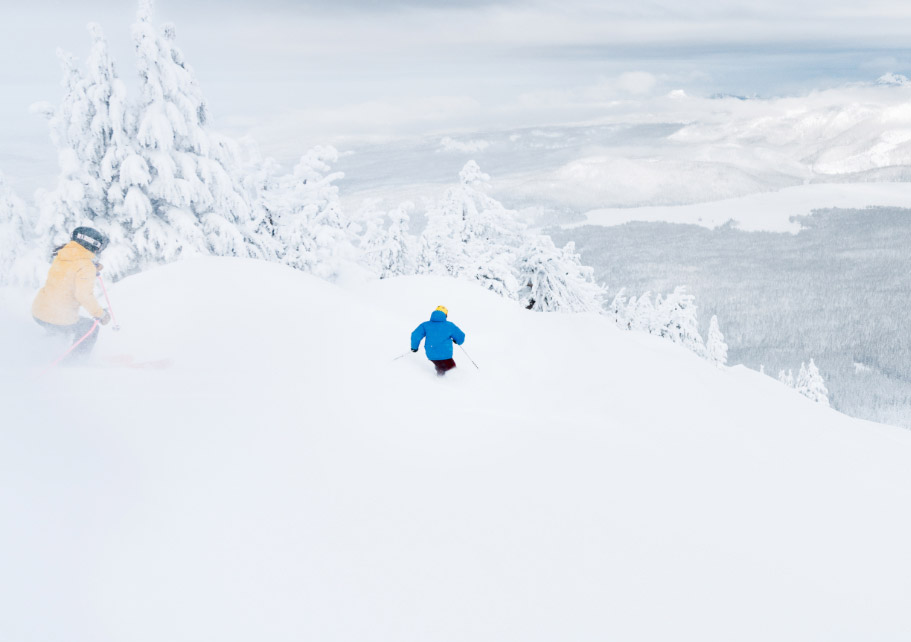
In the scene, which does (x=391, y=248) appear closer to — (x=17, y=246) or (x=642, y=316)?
(x=17, y=246)

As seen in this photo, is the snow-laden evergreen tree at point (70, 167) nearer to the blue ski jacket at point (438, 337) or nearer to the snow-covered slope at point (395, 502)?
the snow-covered slope at point (395, 502)

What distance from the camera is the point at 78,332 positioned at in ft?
24.4

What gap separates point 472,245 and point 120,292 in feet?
57.8

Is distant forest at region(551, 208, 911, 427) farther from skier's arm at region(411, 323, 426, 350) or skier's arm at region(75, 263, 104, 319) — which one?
skier's arm at region(75, 263, 104, 319)

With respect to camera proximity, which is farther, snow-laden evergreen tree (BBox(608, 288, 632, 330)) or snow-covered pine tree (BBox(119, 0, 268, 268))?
snow-laden evergreen tree (BBox(608, 288, 632, 330))

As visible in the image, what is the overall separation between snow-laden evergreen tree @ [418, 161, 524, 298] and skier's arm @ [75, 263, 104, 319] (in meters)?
17.9

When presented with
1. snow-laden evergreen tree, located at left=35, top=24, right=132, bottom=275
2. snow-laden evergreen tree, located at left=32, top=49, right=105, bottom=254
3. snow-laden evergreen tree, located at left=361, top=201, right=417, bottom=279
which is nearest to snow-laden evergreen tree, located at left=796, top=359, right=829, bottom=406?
snow-laden evergreen tree, located at left=361, top=201, right=417, bottom=279

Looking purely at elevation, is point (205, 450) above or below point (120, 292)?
below

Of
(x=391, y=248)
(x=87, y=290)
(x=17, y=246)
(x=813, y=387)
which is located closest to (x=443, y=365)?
(x=87, y=290)

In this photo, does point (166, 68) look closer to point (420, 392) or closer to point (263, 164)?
point (263, 164)

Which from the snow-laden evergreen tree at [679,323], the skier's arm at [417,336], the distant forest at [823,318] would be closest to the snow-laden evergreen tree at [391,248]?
the snow-laden evergreen tree at [679,323]

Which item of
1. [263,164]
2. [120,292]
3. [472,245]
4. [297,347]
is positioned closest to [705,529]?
[297,347]

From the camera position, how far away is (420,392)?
7566 mm

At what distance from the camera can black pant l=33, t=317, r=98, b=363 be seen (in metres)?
7.33
